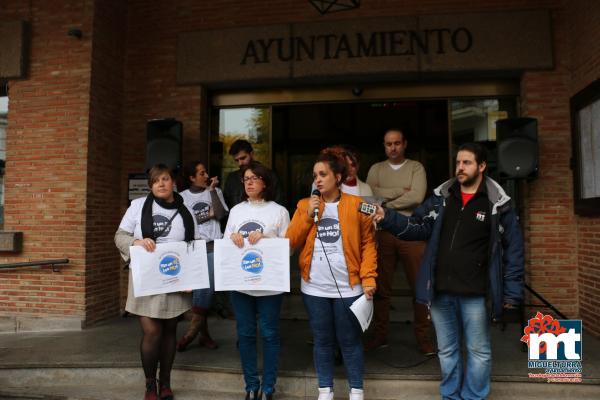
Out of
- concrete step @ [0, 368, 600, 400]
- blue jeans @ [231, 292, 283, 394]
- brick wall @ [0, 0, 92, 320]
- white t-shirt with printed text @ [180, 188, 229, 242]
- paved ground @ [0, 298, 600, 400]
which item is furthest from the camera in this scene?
brick wall @ [0, 0, 92, 320]

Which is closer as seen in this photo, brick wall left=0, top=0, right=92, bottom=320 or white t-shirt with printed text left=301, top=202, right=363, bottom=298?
white t-shirt with printed text left=301, top=202, right=363, bottom=298

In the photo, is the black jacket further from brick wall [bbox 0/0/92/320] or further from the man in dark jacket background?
brick wall [bbox 0/0/92/320]

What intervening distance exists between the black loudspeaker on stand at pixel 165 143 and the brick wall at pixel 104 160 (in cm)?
73

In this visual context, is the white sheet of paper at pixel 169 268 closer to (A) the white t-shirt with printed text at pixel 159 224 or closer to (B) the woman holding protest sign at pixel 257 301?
(A) the white t-shirt with printed text at pixel 159 224

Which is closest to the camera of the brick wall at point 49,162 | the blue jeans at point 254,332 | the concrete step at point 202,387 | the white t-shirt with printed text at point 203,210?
the blue jeans at point 254,332

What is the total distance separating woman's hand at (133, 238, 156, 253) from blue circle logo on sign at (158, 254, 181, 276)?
12 cm

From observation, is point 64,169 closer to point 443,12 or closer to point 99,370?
point 99,370

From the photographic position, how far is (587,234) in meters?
5.07

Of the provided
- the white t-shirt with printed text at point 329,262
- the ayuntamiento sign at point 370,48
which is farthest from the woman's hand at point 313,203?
the ayuntamiento sign at point 370,48

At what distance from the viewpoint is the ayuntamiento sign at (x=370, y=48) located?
5492mm

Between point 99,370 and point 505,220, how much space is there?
368cm

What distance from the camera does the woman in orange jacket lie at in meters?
3.07

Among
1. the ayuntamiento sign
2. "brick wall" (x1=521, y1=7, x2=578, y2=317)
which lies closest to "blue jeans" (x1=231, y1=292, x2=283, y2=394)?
the ayuntamiento sign

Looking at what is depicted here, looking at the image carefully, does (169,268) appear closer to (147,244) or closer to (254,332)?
(147,244)
